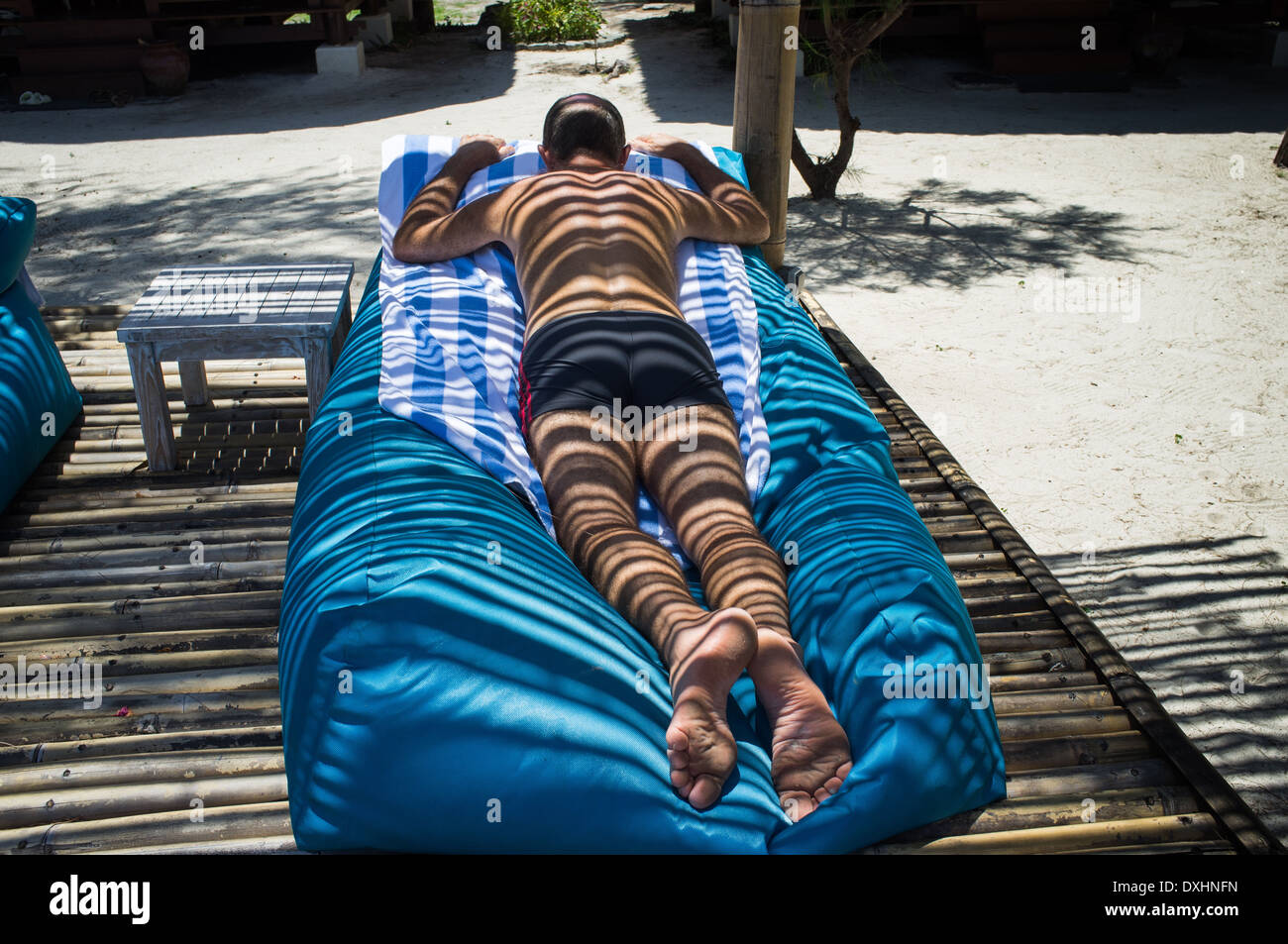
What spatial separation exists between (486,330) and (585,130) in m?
0.80

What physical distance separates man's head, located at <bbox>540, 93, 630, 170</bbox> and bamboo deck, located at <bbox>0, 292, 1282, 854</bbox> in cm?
130

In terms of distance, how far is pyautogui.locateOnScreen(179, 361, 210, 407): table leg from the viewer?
3.73 meters

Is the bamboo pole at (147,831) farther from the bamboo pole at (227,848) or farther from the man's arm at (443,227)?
the man's arm at (443,227)

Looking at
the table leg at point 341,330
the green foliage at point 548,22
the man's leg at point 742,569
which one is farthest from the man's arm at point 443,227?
the green foliage at point 548,22

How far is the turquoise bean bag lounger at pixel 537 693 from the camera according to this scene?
175cm

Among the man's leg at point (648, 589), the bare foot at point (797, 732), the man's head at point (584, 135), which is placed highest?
the man's head at point (584, 135)

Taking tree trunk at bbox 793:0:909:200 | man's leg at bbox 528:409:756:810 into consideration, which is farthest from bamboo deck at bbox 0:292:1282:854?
tree trunk at bbox 793:0:909:200

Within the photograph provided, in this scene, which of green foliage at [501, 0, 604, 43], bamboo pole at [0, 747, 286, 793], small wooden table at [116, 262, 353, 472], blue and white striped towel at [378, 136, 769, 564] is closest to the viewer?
bamboo pole at [0, 747, 286, 793]

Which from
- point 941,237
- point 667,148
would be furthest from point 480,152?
point 941,237

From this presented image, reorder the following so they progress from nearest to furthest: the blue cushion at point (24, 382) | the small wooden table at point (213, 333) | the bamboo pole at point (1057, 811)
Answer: the bamboo pole at point (1057, 811) → the blue cushion at point (24, 382) → the small wooden table at point (213, 333)

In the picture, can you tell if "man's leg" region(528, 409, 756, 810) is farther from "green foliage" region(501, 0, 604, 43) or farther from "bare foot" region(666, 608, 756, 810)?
"green foliage" region(501, 0, 604, 43)

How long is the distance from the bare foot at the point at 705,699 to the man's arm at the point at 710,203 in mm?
1772
